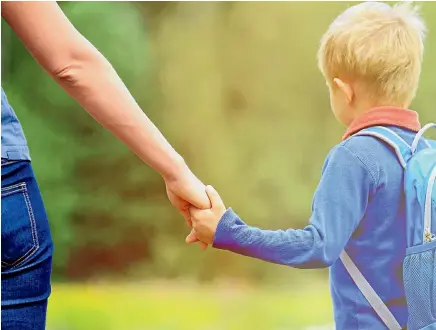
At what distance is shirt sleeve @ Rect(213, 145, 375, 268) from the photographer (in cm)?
96

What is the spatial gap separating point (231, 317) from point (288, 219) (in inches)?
10.5

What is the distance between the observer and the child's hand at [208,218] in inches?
42.5

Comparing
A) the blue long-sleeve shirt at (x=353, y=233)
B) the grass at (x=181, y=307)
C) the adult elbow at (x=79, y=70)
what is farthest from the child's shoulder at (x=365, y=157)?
the grass at (x=181, y=307)

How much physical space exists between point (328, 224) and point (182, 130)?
0.63 metres

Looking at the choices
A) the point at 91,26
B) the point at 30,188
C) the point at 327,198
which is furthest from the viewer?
the point at 91,26

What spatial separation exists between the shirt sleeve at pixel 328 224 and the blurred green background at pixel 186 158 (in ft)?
1.60

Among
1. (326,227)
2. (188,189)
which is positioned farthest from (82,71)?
(326,227)

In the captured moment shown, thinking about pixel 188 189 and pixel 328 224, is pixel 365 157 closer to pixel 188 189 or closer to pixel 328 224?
Result: pixel 328 224

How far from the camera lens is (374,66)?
1059 millimetres

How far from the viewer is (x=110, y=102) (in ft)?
3.09

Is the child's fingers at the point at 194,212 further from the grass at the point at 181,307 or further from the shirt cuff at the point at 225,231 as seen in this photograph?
the grass at the point at 181,307

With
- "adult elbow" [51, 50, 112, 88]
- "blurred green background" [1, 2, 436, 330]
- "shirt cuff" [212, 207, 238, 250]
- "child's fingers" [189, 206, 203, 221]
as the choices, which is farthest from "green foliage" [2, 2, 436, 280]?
"adult elbow" [51, 50, 112, 88]

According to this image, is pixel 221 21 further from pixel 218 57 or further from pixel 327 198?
pixel 327 198

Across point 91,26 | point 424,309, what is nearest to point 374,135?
point 424,309
